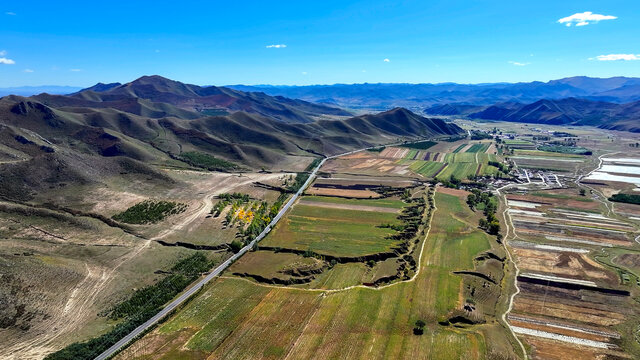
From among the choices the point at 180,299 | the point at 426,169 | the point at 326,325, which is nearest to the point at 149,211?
the point at 180,299

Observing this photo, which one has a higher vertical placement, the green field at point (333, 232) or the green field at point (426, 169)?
the green field at point (426, 169)

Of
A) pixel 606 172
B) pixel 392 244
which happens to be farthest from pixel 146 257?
pixel 606 172

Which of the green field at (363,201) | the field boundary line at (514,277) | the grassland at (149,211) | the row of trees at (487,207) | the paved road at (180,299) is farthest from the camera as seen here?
the green field at (363,201)

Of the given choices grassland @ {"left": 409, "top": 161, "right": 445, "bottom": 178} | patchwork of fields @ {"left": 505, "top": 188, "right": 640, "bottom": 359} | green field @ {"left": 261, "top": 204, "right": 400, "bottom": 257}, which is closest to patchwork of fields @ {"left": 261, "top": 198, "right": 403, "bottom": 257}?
green field @ {"left": 261, "top": 204, "right": 400, "bottom": 257}

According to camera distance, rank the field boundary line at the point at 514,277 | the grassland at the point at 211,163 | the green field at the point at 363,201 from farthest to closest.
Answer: the grassland at the point at 211,163, the green field at the point at 363,201, the field boundary line at the point at 514,277

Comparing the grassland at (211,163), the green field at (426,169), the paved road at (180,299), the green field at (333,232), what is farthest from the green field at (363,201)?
the grassland at (211,163)

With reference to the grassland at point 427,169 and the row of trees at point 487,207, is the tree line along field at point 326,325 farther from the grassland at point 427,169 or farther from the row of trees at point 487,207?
the grassland at point 427,169

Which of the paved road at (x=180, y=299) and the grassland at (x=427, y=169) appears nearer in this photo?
the paved road at (x=180, y=299)
